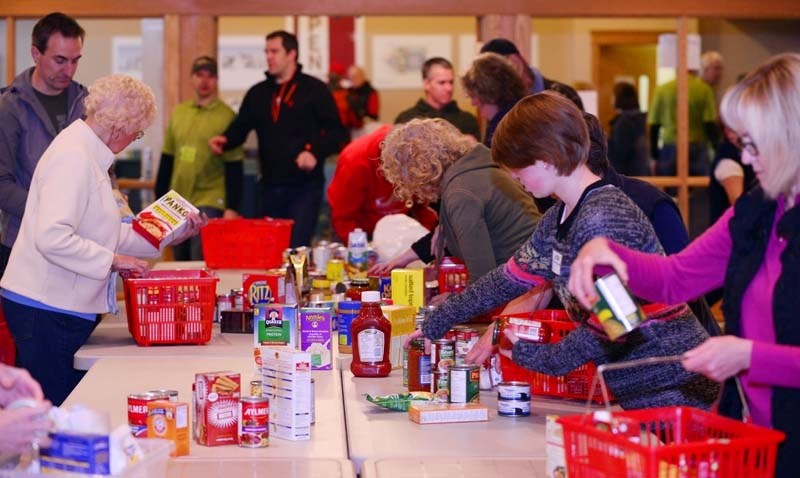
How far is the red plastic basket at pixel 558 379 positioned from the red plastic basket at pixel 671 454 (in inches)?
36.7

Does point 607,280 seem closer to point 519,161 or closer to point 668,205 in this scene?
point 519,161

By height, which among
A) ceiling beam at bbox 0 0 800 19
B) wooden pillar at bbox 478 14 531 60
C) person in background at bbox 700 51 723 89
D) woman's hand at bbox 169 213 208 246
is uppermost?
ceiling beam at bbox 0 0 800 19

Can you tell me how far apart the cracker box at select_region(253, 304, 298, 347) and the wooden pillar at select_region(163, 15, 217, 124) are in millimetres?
4817

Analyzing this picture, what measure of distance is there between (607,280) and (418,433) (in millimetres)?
867

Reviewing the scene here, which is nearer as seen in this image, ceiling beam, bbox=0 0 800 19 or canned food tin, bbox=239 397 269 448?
canned food tin, bbox=239 397 269 448

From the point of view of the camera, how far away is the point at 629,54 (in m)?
10.6

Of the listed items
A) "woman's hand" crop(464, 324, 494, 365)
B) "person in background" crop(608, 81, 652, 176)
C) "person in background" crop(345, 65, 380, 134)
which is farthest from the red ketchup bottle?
"person in background" crop(345, 65, 380, 134)

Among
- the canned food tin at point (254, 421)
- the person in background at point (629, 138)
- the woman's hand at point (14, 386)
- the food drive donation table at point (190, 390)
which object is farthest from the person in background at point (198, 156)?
the woman's hand at point (14, 386)

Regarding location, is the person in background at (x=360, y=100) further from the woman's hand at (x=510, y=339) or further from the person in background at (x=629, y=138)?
the woman's hand at (x=510, y=339)

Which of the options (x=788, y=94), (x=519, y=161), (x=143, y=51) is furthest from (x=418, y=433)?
(x=143, y=51)

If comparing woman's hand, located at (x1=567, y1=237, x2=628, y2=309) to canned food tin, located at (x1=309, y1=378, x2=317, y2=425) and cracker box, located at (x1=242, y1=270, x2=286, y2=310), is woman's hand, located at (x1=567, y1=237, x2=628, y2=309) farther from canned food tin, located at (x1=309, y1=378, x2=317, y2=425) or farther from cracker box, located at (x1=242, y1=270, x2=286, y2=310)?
cracker box, located at (x1=242, y1=270, x2=286, y2=310)

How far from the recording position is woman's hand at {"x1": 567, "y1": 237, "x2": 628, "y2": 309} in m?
2.13

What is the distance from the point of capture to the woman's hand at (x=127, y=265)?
3.78 meters

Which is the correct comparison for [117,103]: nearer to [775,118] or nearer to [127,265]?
[127,265]
